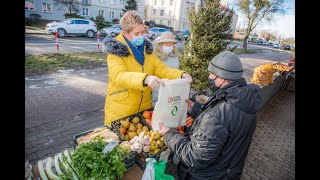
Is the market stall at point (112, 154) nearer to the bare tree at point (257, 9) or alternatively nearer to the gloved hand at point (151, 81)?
the gloved hand at point (151, 81)

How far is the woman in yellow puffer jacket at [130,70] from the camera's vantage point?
2199 millimetres

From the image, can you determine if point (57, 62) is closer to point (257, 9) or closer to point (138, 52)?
point (138, 52)

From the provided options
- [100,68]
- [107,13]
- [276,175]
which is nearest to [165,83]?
[276,175]

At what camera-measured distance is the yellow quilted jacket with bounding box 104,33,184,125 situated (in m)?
→ 2.22

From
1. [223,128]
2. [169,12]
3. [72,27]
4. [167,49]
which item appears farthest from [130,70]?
[169,12]

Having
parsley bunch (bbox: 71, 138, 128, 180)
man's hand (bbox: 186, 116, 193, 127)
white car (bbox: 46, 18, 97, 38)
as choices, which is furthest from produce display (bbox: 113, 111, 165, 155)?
white car (bbox: 46, 18, 97, 38)

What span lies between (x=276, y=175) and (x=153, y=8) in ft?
177

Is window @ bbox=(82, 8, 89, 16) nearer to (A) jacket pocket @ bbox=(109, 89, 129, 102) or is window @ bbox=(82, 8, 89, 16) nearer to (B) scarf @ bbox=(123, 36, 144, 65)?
(B) scarf @ bbox=(123, 36, 144, 65)

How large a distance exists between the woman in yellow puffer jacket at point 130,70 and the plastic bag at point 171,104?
187 millimetres

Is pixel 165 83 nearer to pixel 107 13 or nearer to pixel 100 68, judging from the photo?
pixel 100 68

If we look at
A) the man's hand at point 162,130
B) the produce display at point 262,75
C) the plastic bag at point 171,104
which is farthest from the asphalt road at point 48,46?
the man's hand at point 162,130

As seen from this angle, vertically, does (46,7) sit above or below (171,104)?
above

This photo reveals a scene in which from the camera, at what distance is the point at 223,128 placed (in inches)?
66.3

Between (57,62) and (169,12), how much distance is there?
147ft
